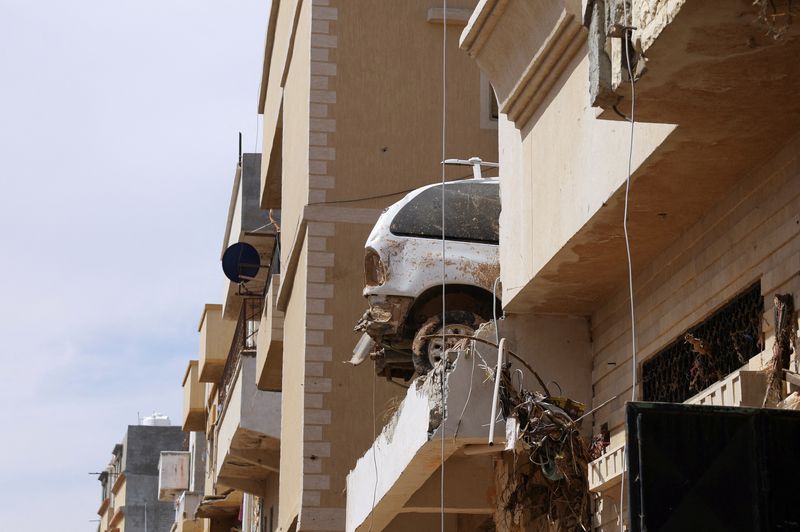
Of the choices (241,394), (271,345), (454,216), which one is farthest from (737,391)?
(241,394)

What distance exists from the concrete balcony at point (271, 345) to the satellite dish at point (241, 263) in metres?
3.76

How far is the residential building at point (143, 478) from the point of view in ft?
206

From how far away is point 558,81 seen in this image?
10781 mm

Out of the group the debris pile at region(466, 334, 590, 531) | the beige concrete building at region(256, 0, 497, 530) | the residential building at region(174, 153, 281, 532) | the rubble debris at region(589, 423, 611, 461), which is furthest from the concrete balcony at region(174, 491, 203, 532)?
the rubble debris at region(589, 423, 611, 461)

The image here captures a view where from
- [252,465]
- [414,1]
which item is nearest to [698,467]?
[414,1]

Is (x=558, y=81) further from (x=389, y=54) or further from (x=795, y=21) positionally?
(x=389, y=54)

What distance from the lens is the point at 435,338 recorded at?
1392 centimetres

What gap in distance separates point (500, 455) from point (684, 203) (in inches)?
128

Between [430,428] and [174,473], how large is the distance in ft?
141

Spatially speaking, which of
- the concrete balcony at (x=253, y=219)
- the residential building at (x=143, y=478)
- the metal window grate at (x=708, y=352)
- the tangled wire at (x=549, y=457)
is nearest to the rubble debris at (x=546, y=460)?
the tangled wire at (x=549, y=457)

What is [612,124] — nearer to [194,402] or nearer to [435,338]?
[435,338]

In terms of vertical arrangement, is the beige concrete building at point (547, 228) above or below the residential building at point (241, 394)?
below

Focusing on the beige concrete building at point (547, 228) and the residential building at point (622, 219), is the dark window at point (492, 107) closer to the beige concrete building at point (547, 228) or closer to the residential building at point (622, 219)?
the beige concrete building at point (547, 228)

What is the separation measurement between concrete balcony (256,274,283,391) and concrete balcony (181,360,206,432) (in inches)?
763
